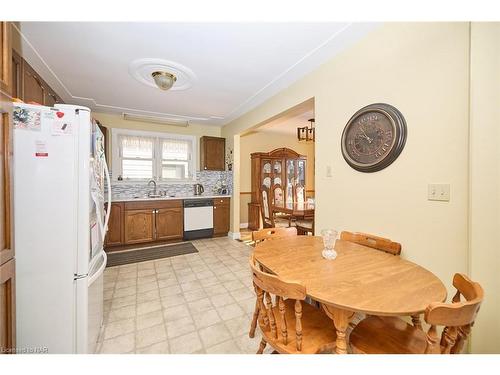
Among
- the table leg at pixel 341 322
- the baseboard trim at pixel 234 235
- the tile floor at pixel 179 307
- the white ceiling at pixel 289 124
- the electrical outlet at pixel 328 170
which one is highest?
the white ceiling at pixel 289 124

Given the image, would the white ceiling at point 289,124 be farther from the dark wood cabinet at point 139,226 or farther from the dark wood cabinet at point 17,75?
the dark wood cabinet at point 17,75

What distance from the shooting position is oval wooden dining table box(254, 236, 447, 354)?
0.87 meters

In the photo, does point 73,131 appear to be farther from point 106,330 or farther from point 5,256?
point 106,330

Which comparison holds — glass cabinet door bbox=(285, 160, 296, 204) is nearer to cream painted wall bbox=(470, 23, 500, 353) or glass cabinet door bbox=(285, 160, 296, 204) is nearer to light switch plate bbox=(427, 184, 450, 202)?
light switch plate bbox=(427, 184, 450, 202)

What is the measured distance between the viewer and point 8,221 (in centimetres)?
107

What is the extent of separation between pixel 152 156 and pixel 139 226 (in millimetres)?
1498

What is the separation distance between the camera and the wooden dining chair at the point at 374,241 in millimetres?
1530

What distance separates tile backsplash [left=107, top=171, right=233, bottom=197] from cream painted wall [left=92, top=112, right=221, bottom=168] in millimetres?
378

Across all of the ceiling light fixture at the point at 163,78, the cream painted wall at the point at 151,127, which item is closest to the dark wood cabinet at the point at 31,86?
the ceiling light fixture at the point at 163,78

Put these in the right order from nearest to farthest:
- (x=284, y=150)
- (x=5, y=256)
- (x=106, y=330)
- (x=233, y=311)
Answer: (x=5, y=256)
(x=106, y=330)
(x=233, y=311)
(x=284, y=150)

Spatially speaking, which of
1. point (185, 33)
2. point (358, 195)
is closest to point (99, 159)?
point (185, 33)

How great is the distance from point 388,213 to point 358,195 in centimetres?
28

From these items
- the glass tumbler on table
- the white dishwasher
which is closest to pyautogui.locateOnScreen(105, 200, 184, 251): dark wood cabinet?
the white dishwasher

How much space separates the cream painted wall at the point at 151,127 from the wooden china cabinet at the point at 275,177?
124cm
